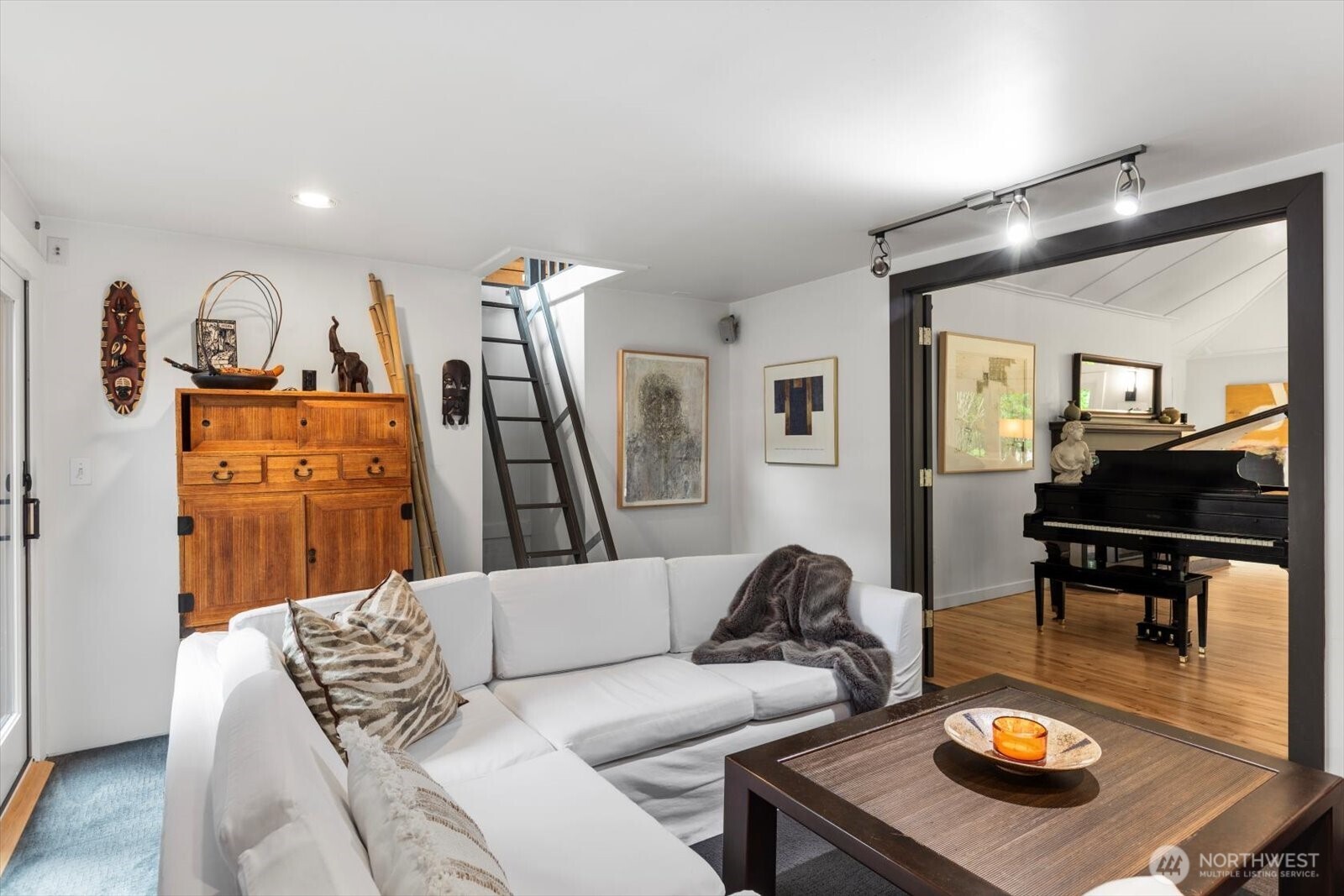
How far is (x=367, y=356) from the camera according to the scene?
150 inches

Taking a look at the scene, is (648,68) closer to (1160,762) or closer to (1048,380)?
(1160,762)

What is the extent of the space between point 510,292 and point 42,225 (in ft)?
8.50

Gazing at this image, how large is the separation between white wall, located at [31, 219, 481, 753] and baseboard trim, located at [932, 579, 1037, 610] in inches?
180

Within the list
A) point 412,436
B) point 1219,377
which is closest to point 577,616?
point 412,436

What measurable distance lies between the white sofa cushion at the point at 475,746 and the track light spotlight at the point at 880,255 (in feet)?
8.35

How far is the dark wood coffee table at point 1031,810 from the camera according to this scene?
137 cm

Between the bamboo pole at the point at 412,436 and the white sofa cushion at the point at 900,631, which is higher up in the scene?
the bamboo pole at the point at 412,436

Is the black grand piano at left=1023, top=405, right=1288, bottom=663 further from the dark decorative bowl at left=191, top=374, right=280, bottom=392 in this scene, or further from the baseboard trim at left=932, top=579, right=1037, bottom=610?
the dark decorative bowl at left=191, top=374, right=280, bottom=392

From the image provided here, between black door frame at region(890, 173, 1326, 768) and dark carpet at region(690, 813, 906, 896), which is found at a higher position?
black door frame at region(890, 173, 1326, 768)

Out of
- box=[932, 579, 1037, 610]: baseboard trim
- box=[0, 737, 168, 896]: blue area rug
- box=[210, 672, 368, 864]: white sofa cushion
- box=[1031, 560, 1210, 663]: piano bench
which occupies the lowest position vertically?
box=[0, 737, 168, 896]: blue area rug

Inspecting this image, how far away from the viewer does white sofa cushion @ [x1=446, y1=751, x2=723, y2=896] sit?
140 centimetres

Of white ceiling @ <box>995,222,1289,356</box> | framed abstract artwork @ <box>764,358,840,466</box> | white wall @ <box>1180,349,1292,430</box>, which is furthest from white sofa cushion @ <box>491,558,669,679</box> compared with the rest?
white wall @ <box>1180,349,1292,430</box>

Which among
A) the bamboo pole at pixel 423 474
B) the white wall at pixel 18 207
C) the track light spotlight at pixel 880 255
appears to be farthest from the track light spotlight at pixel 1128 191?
the white wall at pixel 18 207

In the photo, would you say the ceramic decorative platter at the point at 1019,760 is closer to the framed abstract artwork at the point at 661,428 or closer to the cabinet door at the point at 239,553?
the cabinet door at the point at 239,553
